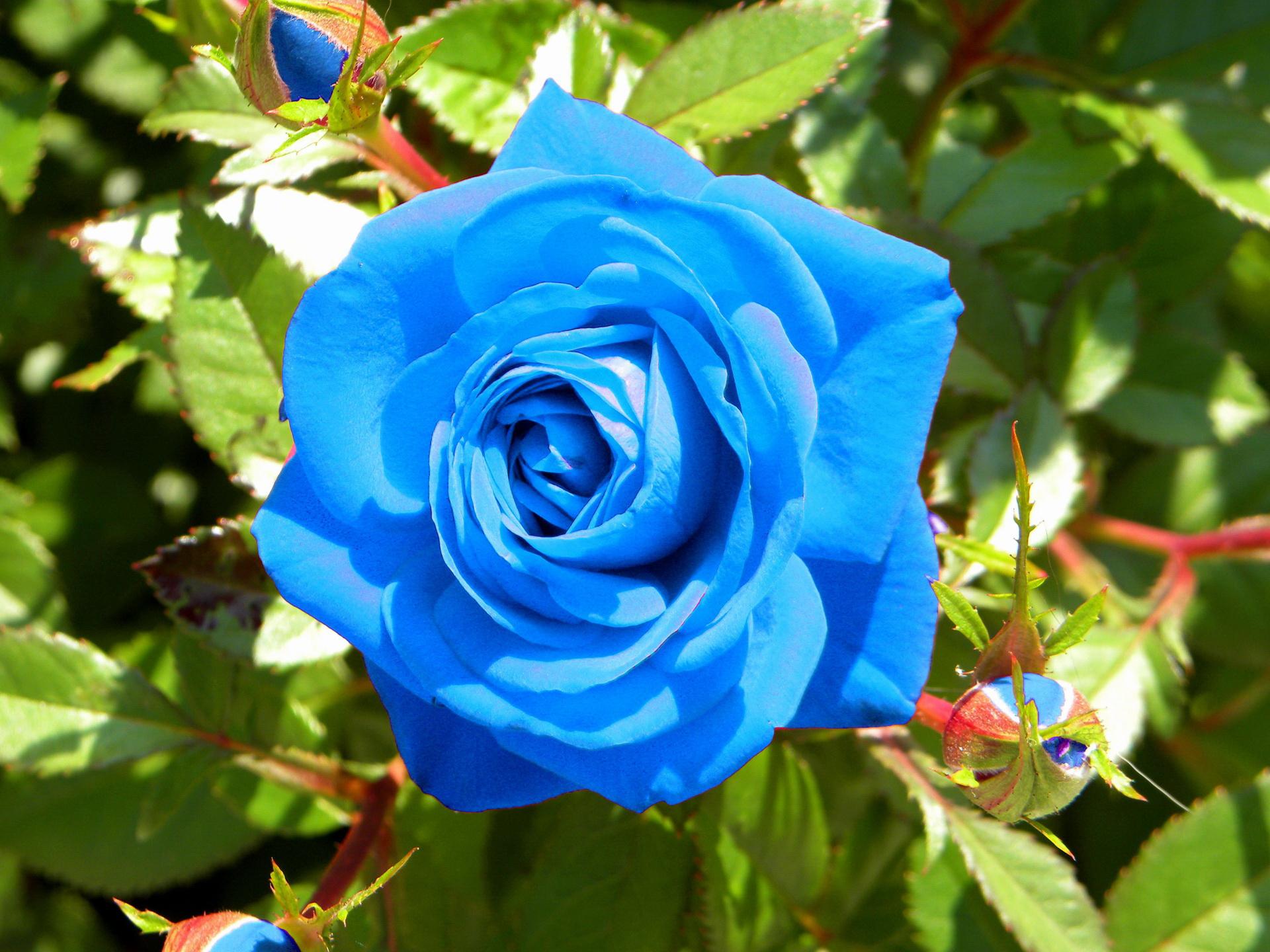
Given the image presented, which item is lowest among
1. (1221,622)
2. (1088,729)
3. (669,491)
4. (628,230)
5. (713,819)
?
(1221,622)

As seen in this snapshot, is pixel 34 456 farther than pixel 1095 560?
Yes

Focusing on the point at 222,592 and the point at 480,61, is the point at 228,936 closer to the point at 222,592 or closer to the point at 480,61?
the point at 222,592

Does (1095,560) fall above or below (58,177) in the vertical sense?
below

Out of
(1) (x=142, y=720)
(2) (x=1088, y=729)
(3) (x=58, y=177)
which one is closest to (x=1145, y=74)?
(2) (x=1088, y=729)

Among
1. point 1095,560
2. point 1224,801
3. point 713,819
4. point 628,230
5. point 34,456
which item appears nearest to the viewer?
point 628,230

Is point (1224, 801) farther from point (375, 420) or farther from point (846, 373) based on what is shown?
point (375, 420)

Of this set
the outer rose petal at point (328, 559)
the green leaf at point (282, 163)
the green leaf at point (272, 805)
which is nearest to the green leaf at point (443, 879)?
the green leaf at point (272, 805)

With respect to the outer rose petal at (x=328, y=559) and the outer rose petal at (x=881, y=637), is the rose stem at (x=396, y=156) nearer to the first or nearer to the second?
the outer rose petal at (x=328, y=559)
